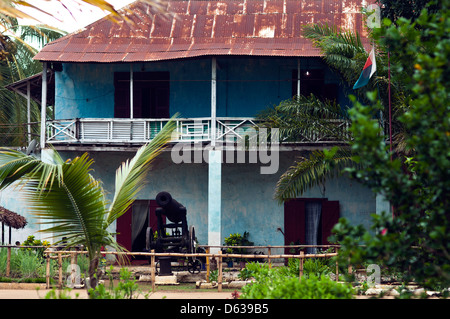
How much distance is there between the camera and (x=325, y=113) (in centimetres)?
1559

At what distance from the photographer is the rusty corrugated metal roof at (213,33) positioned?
1658cm

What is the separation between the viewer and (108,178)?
18.4 metres

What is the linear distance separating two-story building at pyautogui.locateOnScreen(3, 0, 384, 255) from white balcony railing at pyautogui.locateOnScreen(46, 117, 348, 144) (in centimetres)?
3

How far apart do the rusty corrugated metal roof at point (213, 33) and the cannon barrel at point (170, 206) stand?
12.4ft

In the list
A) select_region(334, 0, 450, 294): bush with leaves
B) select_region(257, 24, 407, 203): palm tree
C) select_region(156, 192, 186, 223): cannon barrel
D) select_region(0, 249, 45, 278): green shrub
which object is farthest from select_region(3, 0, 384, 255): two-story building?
select_region(334, 0, 450, 294): bush with leaves

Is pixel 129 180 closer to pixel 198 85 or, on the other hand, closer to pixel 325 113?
pixel 325 113

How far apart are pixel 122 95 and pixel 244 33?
12.2 ft

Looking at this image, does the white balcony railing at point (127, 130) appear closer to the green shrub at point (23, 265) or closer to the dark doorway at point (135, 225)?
the dark doorway at point (135, 225)

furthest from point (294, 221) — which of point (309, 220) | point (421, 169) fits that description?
point (421, 169)

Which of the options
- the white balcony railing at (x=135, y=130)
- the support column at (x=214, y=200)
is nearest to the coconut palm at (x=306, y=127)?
the white balcony railing at (x=135, y=130)

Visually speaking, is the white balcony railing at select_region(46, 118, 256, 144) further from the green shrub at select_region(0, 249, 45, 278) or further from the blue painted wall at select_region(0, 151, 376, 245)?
the green shrub at select_region(0, 249, 45, 278)

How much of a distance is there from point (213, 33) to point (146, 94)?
2.47m
